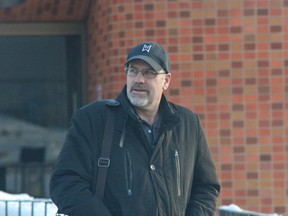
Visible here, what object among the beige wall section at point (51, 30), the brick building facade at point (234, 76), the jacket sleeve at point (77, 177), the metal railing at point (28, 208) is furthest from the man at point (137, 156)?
the beige wall section at point (51, 30)

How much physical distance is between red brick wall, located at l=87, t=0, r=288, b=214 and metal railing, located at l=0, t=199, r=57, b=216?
195 cm

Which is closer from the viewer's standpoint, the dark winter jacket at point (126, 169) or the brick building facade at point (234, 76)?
the dark winter jacket at point (126, 169)

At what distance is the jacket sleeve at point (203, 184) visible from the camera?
4990mm

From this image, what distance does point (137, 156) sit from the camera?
4727mm

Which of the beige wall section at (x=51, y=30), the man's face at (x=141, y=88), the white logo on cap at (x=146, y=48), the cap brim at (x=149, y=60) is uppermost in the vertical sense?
the beige wall section at (x=51, y=30)

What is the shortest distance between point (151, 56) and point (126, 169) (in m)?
Answer: 0.59

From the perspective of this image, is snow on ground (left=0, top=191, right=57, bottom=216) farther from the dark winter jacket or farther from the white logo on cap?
the white logo on cap

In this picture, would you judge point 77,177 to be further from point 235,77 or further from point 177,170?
point 235,77

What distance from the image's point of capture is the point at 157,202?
468cm

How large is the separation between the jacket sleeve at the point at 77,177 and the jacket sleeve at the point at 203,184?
1.89ft

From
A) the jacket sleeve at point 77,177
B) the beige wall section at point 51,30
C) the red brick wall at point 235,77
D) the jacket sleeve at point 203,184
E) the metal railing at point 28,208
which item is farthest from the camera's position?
the beige wall section at point 51,30

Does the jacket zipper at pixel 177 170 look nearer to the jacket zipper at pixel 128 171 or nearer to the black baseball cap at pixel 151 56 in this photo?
the jacket zipper at pixel 128 171

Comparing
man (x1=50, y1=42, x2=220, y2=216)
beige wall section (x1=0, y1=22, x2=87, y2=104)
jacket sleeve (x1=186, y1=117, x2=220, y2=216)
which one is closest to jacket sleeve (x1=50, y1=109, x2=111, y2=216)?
man (x1=50, y1=42, x2=220, y2=216)

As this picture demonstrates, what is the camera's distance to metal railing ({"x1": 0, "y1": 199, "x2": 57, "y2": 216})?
7.29 metres
